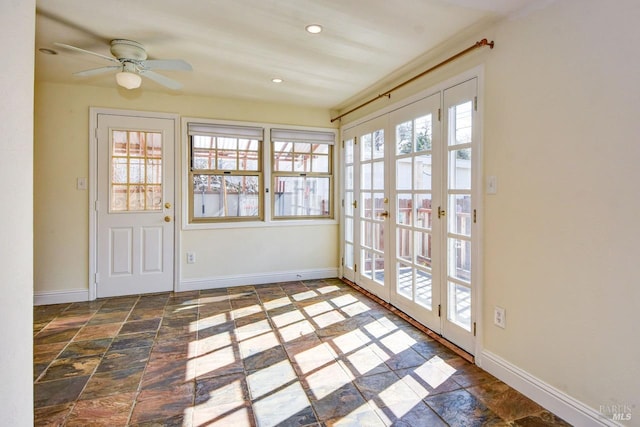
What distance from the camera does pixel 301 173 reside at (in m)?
4.53

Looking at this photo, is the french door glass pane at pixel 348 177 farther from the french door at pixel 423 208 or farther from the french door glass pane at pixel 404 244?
the french door glass pane at pixel 404 244

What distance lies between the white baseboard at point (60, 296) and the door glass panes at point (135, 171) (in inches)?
37.6

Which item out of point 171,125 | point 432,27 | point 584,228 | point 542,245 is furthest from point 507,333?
A: point 171,125

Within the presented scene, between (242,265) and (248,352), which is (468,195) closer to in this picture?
(248,352)

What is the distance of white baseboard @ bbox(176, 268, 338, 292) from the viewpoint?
4.03 m

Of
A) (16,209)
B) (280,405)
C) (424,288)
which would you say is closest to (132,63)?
(16,209)

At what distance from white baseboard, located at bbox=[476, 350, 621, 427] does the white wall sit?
233 centimetres

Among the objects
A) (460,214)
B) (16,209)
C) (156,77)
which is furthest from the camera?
(156,77)

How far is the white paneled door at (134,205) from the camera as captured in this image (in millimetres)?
3701

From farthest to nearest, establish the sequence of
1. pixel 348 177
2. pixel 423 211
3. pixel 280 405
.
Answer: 1. pixel 348 177
2. pixel 423 211
3. pixel 280 405

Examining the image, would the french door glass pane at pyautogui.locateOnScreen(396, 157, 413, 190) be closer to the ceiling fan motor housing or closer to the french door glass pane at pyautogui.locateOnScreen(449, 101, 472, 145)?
the french door glass pane at pyautogui.locateOnScreen(449, 101, 472, 145)

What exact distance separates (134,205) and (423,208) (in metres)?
3.12

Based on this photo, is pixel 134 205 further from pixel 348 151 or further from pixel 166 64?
pixel 348 151

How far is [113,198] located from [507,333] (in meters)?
3.93
